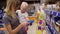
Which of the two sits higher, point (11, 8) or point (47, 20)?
point (11, 8)

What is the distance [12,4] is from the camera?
205 centimetres

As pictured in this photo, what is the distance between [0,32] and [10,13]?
308 cm

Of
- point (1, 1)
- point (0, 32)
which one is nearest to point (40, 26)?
point (0, 32)

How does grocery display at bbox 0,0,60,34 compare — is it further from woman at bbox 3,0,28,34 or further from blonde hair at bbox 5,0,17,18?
blonde hair at bbox 5,0,17,18

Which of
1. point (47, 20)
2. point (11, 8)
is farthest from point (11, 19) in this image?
point (47, 20)

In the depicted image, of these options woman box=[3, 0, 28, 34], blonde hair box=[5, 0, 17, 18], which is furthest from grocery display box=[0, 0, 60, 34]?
blonde hair box=[5, 0, 17, 18]

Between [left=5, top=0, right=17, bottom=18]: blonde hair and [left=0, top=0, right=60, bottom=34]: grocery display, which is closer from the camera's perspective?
[left=5, top=0, right=17, bottom=18]: blonde hair

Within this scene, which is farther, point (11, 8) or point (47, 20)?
point (47, 20)

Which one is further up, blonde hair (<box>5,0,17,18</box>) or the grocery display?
blonde hair (<box>5,0,17,18</box>)

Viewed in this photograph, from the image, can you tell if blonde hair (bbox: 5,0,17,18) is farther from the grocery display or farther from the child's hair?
the grocery display

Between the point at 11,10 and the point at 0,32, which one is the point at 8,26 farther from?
the point at 0,32

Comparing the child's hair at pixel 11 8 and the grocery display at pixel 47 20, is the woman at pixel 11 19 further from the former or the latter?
the grocery display at pixel 47 20

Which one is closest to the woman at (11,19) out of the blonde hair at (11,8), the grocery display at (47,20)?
the blonde hair at (11,8)

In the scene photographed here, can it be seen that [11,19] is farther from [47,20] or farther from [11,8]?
[47,20]
